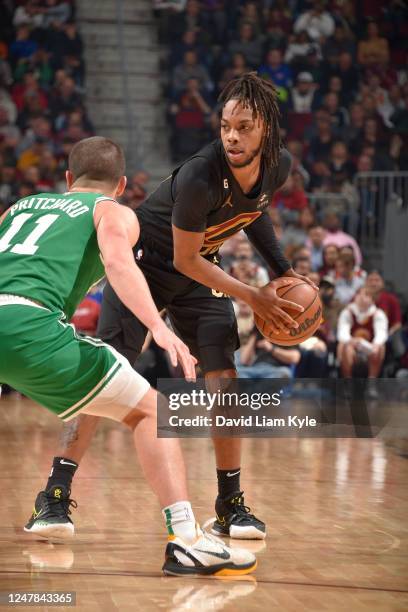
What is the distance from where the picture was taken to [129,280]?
318 cm

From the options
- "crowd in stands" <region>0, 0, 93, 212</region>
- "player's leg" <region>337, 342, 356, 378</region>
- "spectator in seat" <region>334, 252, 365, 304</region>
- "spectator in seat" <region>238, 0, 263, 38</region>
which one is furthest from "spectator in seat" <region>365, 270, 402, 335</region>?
"spectator in seat" <region>238, 0, 263, 38</region>

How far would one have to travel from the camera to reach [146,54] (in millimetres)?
13719

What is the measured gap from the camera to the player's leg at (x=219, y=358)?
4.34 metres

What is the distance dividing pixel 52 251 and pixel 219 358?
4.06 feet

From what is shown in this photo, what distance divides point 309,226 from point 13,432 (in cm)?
458

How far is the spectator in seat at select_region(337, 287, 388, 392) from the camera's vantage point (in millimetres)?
9281

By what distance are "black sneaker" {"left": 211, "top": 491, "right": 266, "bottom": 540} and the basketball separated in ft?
2.27

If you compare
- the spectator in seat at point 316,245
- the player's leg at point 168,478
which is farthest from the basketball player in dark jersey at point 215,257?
the spectator in seat at point 316,245

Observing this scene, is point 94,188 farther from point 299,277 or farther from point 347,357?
point 347,357

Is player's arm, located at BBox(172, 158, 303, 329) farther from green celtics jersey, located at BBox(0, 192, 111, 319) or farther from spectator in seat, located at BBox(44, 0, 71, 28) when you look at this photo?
spectator in seat, located at BBox(44, 0, 71, 28)

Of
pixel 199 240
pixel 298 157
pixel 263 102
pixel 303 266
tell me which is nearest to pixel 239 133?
pixel 263 102

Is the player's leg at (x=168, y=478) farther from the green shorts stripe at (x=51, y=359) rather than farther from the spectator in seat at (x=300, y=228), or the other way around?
the spectator in seat at (x=300, y=228)

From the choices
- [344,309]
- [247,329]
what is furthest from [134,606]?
[344,309]

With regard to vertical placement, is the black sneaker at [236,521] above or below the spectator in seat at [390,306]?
above
